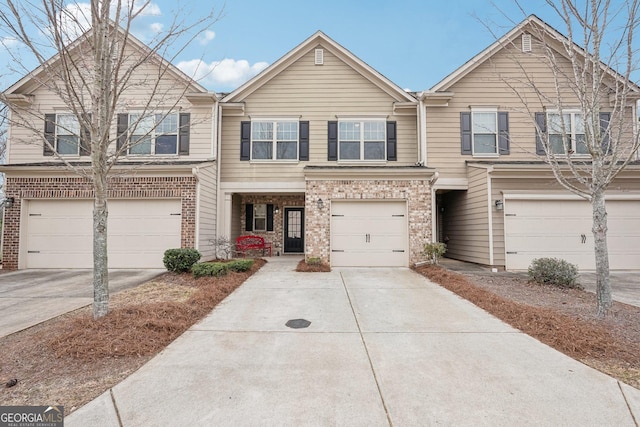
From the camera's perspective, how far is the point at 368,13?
50.6 feet

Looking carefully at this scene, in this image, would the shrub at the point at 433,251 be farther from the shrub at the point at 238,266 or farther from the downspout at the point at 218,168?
the downspout at the point at 218,168

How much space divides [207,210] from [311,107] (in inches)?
209

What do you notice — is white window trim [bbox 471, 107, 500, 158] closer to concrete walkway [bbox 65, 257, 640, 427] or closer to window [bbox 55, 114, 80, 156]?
concrete walkway [bbox 65, 257, 640, 427]

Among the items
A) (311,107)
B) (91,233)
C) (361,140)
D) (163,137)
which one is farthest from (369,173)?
(91,233)

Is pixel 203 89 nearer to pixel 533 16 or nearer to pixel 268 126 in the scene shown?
pixel 268 126

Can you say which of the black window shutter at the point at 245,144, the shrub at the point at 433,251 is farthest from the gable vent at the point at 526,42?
the black window shutter at the point at 245,144

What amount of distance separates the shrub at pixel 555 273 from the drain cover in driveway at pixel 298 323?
6.08 meters

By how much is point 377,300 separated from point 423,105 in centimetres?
801

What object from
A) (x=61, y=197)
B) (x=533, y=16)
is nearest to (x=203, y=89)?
(x=61, y=197)

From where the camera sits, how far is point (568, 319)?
191 inches

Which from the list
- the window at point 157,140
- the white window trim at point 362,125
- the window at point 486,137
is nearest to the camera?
the window at point 157,140

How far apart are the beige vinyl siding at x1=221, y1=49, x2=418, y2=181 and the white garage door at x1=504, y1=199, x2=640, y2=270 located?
4.05m

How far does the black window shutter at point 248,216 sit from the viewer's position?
13554 mm

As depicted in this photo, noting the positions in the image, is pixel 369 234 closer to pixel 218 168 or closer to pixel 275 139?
pixel 275 139
